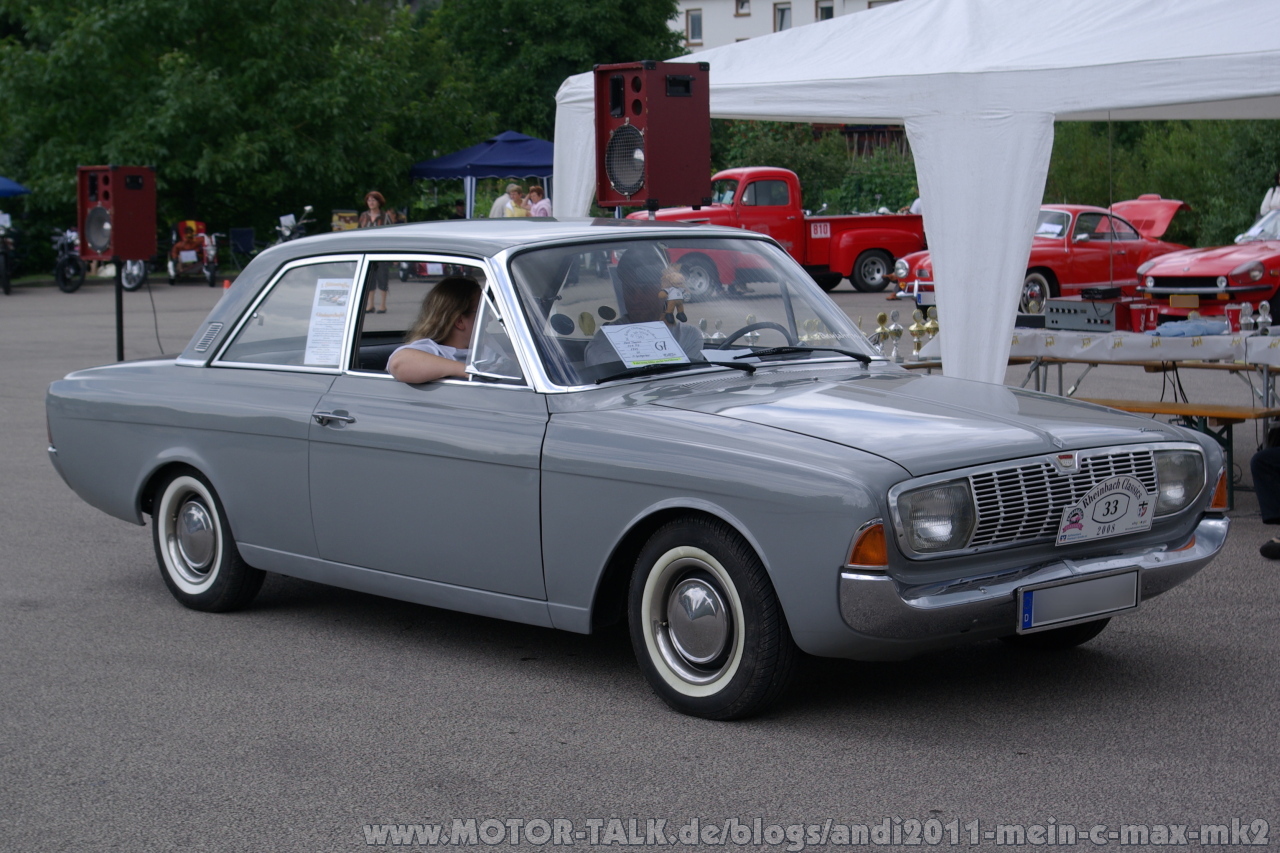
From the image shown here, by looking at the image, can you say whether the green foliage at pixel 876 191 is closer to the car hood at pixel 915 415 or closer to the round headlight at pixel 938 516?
the car hood at pixel 915 415

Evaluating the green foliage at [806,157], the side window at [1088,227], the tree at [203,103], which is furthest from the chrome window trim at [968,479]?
the green foliage at [806,157]

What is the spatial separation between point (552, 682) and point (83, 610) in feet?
7.42

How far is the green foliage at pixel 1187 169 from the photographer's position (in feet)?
92.5

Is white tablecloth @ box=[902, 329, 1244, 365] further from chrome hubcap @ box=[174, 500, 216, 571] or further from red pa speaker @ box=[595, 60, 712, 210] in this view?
chrome hubcap @ box=[174, 500, 216, 571]

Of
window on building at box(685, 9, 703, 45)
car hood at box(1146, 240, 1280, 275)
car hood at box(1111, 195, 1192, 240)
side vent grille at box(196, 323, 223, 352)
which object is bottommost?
side vent grille at box(196, 323, 223, 352)

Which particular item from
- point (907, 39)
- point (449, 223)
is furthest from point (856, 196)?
point (449, 223)

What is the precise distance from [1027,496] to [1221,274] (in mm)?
11211

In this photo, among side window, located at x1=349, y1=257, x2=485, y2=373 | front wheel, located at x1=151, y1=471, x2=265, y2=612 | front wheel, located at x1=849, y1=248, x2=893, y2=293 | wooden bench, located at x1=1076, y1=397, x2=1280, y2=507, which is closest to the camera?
side window, located at x1=349, y1=257, x2=485, y2=373

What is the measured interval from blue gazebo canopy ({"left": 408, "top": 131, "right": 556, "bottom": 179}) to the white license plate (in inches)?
1132

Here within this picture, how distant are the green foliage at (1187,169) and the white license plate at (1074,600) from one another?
2253 cm

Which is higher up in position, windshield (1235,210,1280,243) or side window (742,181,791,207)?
side window (742,181,791,207)

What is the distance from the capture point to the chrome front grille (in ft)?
13.9

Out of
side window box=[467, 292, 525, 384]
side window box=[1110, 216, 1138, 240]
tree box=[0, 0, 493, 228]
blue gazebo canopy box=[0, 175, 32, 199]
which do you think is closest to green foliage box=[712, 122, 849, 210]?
tree box=[0, 0, 493, 228]

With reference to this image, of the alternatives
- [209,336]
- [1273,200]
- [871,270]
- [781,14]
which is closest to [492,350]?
[209,336]
